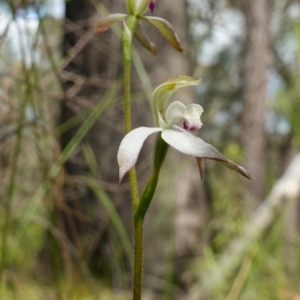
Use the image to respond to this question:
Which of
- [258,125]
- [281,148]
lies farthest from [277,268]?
[281,148]

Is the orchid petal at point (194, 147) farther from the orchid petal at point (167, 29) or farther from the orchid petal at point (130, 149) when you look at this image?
the orchid petal at point (167, 29)

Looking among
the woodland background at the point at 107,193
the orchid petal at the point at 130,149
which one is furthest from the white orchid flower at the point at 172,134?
the woodland background at the point at 107,193

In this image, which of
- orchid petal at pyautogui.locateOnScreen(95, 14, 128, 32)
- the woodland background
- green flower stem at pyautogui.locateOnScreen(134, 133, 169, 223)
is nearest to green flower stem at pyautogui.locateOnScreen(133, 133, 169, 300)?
green flower stem at pyautogui.locateOnScreen(134, 133, 169, 223)

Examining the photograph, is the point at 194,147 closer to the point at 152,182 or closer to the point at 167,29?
the point at 152,182

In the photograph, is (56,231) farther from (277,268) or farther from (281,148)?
(281,148)

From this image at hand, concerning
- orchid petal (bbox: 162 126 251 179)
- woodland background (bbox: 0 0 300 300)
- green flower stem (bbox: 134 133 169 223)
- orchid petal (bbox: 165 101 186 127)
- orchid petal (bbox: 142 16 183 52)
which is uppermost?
orchid petal (bbox: 142 16 183 52)

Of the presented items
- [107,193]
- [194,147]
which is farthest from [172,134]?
[107,193]

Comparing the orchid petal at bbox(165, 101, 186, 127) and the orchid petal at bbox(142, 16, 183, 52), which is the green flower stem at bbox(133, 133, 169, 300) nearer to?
the orchid petal at bbox(165, 101, 186, 127)
